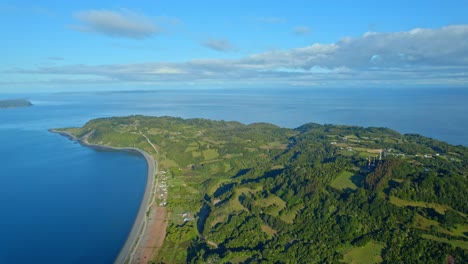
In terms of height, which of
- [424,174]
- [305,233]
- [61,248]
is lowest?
[61,248]

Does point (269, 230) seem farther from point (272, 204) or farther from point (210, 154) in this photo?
point (210, 154)

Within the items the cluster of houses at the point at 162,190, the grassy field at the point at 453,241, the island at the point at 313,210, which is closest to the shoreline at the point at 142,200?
the island at the point at 313,210

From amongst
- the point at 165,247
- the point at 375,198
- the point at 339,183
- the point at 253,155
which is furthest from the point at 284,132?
the point at 165,247

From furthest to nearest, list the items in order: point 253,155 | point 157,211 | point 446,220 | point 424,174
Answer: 1. point 253,155
2. point 157,211
3. point 424,174
4. point 446,220

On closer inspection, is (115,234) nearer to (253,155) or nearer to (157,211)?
(157,211)

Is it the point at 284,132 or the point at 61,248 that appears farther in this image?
the point at 284,132

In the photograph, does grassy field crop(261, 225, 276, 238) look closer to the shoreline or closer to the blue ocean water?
the shoreline

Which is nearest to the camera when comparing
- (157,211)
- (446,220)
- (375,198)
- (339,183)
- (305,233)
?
(446,220)

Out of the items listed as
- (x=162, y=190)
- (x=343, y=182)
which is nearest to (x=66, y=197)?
(x=162, y=190)
